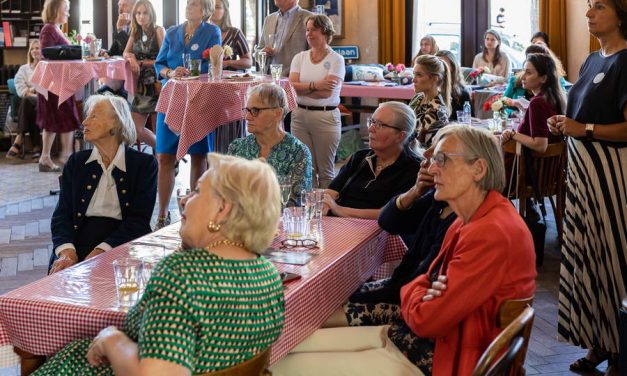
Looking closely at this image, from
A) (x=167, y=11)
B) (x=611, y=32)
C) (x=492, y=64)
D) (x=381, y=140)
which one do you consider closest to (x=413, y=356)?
(x=381, y=140)

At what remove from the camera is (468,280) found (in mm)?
2295

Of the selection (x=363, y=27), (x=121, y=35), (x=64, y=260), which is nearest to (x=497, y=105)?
(x=64, y=260)

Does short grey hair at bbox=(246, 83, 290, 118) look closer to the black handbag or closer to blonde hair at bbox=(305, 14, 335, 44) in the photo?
blonde hair at bbox=(305, 14, 335, 44)

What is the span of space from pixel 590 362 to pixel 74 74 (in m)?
5.57

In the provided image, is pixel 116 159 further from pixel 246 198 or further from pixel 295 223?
pixel 246 198

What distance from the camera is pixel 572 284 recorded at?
371 centimetres

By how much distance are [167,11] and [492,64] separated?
467cm

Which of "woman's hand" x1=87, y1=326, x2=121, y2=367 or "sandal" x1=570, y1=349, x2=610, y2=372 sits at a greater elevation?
"woman's hand" x1=87, y1=326, x2=121, y2=367

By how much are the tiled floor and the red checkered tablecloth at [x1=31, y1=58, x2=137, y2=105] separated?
0.88 metres

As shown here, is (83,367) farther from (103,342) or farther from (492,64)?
(492,64)

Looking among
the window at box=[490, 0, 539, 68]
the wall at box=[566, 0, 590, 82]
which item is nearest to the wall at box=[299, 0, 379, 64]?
the window at box=[490, 0, 539, 68]

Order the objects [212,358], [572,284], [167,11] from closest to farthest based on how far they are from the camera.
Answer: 1. [212,358]
2. [572,284]
3. [167,11]

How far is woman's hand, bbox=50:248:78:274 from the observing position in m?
3.37

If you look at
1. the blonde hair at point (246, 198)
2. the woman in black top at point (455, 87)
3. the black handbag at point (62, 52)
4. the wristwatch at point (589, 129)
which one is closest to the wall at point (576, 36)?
the woman in black top at point (455, 87)
